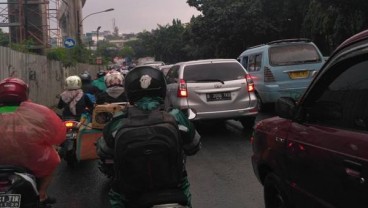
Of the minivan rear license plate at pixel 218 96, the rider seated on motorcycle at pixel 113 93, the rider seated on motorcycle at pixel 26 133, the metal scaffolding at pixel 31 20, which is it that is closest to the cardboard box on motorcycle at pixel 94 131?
the rider seated on motorcycle at pixel 113 93

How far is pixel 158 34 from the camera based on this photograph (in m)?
98.8

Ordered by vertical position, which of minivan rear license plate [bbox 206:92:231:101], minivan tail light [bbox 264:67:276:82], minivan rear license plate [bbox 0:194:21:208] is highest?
minivan tail light [bbox 264:67:276:82]

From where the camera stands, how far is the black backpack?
3.05 metres

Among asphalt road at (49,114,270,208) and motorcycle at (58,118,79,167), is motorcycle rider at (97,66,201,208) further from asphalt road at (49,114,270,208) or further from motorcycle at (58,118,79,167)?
motorcycle at (58,118,79,167)

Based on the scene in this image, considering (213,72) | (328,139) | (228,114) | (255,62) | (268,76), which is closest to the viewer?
(328,139)

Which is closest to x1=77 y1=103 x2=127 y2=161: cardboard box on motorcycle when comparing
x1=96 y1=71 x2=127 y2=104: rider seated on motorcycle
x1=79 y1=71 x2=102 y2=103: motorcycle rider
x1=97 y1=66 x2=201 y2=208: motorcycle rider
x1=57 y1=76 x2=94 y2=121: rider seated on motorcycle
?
x1=96 y1=71 x2=127 y2=104: rider seated on motorcycle

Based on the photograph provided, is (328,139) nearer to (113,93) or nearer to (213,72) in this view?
(113,93)

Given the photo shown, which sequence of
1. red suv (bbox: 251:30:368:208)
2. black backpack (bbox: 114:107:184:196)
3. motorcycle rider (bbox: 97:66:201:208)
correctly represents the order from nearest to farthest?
red suv (bbox: 251:30:368:208) < black backpack (bbox: 114:107:184:196) < motorcycle rider (bbox: 97:66:201:208)

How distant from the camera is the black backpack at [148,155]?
305 cm

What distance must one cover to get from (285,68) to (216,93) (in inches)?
128

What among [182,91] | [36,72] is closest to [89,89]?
[182,91]

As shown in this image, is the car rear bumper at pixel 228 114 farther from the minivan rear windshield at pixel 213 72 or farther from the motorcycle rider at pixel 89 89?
the motorcycle rider at pixel 89 89

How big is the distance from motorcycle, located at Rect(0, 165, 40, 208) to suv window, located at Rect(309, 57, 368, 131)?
2049mm

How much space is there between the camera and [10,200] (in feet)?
11.3
